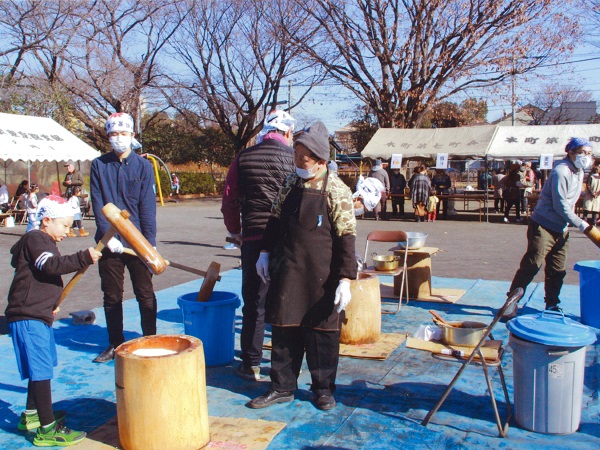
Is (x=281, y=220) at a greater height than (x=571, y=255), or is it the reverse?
(x=281, y=220)

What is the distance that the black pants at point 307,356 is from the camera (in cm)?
388

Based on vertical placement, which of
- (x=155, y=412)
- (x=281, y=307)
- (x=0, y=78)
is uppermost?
(x=0, y=78)

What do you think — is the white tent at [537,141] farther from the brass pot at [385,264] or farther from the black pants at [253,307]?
the black pants at [253,307]

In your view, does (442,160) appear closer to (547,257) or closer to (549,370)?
(547,257)

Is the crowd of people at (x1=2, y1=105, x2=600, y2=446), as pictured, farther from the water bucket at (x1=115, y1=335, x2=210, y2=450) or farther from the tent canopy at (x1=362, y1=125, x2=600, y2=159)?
the tent canopy at (x1=362, y1=125, x2=600, y2=159)

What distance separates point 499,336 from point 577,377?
7.01 ft

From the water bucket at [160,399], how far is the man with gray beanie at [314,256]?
2.44ft

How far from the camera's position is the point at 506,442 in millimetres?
3420

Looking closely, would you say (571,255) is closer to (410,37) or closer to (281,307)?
(281,307)

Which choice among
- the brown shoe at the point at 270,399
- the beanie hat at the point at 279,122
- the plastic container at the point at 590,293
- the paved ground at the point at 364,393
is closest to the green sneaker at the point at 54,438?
the paved ground at the point at 364,393

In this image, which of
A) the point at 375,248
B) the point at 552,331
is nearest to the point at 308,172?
the point at 552,331

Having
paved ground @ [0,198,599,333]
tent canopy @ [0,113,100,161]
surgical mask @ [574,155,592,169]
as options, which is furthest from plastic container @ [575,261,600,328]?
tent canopy @ [0,113,100,161]

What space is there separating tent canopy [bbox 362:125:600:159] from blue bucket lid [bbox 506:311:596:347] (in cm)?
1531

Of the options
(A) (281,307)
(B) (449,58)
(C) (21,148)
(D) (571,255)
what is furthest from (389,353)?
(B) (449,58)
